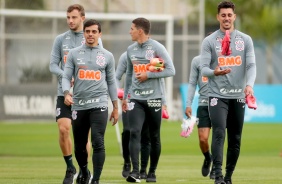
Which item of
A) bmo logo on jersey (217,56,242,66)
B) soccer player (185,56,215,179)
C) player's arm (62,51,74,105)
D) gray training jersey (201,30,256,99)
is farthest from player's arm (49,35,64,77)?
soccer player (185,56,215,179)

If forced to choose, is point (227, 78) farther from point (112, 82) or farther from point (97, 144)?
point (97, 144)

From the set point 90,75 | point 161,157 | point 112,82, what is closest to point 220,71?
point 112,82

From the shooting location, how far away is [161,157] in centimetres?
2680

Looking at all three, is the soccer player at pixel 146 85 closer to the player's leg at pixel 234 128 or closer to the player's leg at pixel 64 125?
the player's leg at pixel 64 125

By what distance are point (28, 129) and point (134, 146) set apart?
21.7 metres

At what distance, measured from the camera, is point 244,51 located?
52.3 feet

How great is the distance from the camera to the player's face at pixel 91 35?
Answer: 52.3 feet

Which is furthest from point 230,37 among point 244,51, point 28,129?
point 28,129

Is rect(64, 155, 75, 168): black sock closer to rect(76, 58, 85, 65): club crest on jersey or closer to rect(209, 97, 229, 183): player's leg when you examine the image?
rect(76, 58, 85, 65): club crest on jersey

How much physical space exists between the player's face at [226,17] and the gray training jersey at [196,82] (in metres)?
3.72

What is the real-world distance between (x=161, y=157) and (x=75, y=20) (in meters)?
9.97

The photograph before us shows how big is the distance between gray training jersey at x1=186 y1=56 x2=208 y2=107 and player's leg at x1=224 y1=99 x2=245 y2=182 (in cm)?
364

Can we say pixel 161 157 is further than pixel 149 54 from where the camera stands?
Yes

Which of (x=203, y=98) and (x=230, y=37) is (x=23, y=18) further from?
(x=230, y=37)
